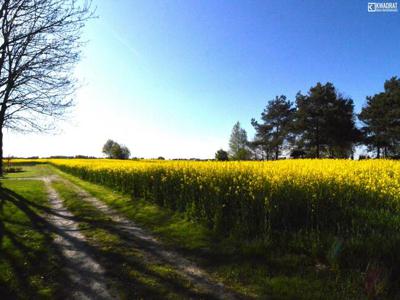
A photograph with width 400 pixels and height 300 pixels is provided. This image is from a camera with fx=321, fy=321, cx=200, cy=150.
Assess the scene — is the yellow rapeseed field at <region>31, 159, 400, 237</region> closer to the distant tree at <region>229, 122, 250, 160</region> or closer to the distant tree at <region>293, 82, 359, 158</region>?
the distant tree at <region>293, 82, 359, 158</region>

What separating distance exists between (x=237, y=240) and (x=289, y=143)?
2302 inches

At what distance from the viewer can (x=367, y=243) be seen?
6.21 metres

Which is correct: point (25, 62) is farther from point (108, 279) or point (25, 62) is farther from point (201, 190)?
point (108, 279)

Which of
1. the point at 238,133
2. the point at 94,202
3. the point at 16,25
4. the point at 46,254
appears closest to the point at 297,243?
the point at 46,254

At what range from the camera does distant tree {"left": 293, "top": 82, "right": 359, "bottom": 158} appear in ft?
176

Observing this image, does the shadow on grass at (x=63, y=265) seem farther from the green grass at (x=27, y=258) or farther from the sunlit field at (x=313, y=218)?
the sunlit field at (x=313, y=218)

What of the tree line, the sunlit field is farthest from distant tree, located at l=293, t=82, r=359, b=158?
the sunlit field

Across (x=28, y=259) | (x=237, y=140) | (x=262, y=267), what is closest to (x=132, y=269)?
(x=262, y=267)

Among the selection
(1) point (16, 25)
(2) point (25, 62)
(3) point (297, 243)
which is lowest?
(3) point (297, 243)

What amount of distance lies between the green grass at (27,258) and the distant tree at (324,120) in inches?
1943

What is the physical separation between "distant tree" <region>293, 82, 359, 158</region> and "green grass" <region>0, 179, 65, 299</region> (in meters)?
49.3

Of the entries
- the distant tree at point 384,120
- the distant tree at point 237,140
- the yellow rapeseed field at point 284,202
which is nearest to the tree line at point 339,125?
the distant tree at point 384,120

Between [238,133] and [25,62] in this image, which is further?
[238,133]

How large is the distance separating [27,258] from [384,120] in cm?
5645
